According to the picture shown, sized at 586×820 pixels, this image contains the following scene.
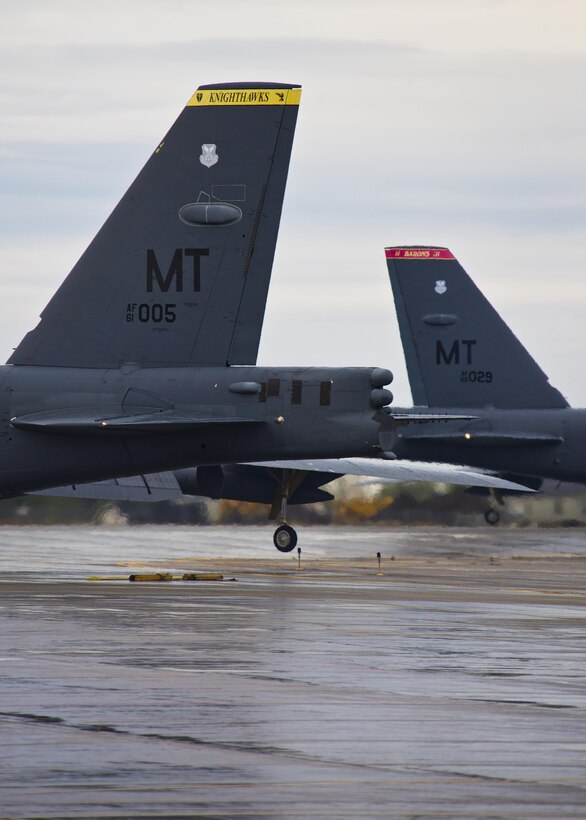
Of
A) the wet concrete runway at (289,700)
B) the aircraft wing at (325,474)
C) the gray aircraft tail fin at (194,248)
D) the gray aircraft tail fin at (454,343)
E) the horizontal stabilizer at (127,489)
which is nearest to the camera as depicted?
the wet concrete runway at (289,700)

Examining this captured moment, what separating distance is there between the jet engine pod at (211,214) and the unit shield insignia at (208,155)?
0.82m

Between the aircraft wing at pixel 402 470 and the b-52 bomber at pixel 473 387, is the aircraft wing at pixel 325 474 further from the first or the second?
the b-52 bomber at pixel 473 387

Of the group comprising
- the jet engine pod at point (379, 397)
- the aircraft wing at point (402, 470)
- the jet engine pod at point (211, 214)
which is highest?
the jet engine pod at point (211, 214)

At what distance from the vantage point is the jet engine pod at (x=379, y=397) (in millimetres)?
28562

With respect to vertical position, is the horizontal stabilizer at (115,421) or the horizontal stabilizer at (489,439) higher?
the horizontal stabilizer at (489,439)

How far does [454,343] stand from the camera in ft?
200

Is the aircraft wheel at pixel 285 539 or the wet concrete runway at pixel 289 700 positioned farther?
the aircraft wheel at pixel 285 539

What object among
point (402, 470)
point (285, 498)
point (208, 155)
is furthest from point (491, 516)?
point (208, 155)

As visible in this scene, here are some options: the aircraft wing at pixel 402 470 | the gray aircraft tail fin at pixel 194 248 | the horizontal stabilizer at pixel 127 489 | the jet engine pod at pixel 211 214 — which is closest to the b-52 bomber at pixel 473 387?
the aircraft wing at pixel 402 470

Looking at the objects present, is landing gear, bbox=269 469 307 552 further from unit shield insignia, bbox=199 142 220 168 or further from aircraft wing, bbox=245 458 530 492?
unit shield insignia, bbox=199 142 220 168

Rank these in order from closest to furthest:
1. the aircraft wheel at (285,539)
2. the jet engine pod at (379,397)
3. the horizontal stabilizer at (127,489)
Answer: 1. the jet engine pod at (379,397)
2. the horizontal stabilizer at (127,489)
3. the aircraft wheel at (285,539)

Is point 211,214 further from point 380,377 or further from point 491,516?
point 491,516

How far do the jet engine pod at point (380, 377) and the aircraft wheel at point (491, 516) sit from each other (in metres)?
34.6

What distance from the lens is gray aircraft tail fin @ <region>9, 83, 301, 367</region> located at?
101 feet
